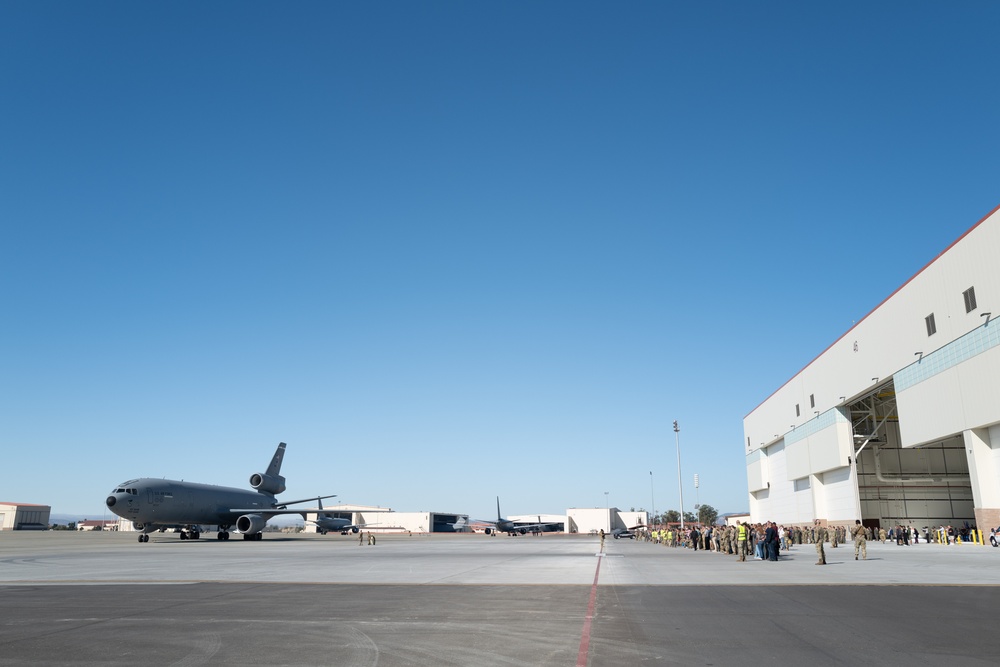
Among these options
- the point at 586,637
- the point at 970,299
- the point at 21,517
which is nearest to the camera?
the point at 586,637

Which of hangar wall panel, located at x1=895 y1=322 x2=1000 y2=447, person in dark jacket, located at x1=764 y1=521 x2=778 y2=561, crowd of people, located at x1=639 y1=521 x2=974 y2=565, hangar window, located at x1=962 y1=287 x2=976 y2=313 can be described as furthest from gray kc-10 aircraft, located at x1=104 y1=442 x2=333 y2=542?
hangar window, located at x1=962 y1=287 x2=976 y2=313

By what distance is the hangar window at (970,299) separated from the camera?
35775mm

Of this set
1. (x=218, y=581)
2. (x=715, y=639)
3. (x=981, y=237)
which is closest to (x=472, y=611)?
(x=715, y=639)

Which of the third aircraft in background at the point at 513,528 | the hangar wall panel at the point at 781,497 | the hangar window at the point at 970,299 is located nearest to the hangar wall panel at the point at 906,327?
the hangar window at the point at 970,299

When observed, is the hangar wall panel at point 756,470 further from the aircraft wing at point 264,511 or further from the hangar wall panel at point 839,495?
the aircraft wing at point 264,511

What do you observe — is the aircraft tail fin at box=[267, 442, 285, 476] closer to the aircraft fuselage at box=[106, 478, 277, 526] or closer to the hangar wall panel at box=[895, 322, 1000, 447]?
the aircraft fuselage at box=[106, 478, 277, 526]

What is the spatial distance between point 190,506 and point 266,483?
18.6 meters

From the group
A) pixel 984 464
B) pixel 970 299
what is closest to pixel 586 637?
pixel 970 299

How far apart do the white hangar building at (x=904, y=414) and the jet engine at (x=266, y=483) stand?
55632 mm

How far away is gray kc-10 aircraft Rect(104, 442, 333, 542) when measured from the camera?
50562 mm

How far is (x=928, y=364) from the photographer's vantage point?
134 feet

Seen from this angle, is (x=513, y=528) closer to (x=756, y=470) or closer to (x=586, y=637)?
(x=756, y=470)

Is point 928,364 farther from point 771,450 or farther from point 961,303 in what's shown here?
point 771,450

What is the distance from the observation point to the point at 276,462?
78.2 m
